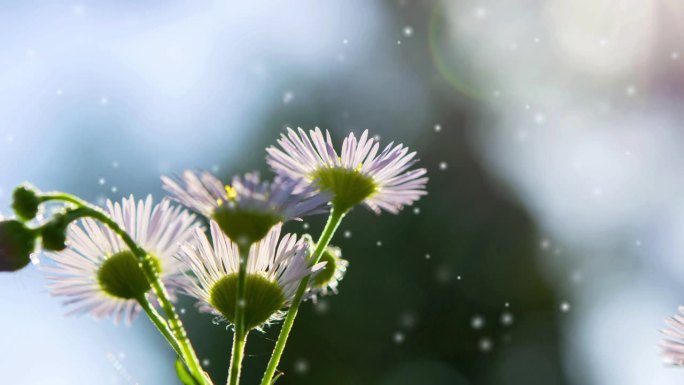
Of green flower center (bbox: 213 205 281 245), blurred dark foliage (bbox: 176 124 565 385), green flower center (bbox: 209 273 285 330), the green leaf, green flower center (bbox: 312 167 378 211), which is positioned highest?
blurred dark foliage (bbox: 176 124 565 385)

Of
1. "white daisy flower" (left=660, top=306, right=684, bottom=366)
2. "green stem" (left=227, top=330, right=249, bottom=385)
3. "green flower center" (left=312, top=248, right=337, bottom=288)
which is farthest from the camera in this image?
"green flower center" (left=312, top=248, right=337, bottom=288)

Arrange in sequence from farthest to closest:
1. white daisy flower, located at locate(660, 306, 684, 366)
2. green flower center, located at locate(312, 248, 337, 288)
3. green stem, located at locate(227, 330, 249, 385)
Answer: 1. green flower center, located at locate(312, 248, 337, 288)
2. white daisy flower, located at locate(660, 306, 684, 366)
3. green stem, located at locate(227, 330, 249, 385)

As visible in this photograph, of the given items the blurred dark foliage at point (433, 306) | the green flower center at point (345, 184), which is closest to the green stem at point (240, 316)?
the green flower center at point (345, 184)

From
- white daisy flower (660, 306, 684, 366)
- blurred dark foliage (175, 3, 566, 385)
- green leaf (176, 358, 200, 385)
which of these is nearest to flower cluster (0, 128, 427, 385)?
green leaf (176, 358, 200, 385)

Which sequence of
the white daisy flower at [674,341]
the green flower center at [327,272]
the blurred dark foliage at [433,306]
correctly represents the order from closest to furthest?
the white daisy flower at [674,341], the green flower center at [327,272], the blurred dark foliage at [433,306]

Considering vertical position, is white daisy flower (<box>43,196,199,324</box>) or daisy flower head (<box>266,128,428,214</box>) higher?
daisy flower head (<box>266,128,428,214</box>)

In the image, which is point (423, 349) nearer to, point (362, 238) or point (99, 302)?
point (362, 238)

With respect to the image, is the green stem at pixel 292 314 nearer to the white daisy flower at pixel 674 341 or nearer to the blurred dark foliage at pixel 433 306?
the white daisy flower at pixel 674 341

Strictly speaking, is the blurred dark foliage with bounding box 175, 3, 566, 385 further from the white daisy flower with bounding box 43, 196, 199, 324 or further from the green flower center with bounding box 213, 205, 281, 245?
the green flower center with bounding box 213, 205, 281, 245
